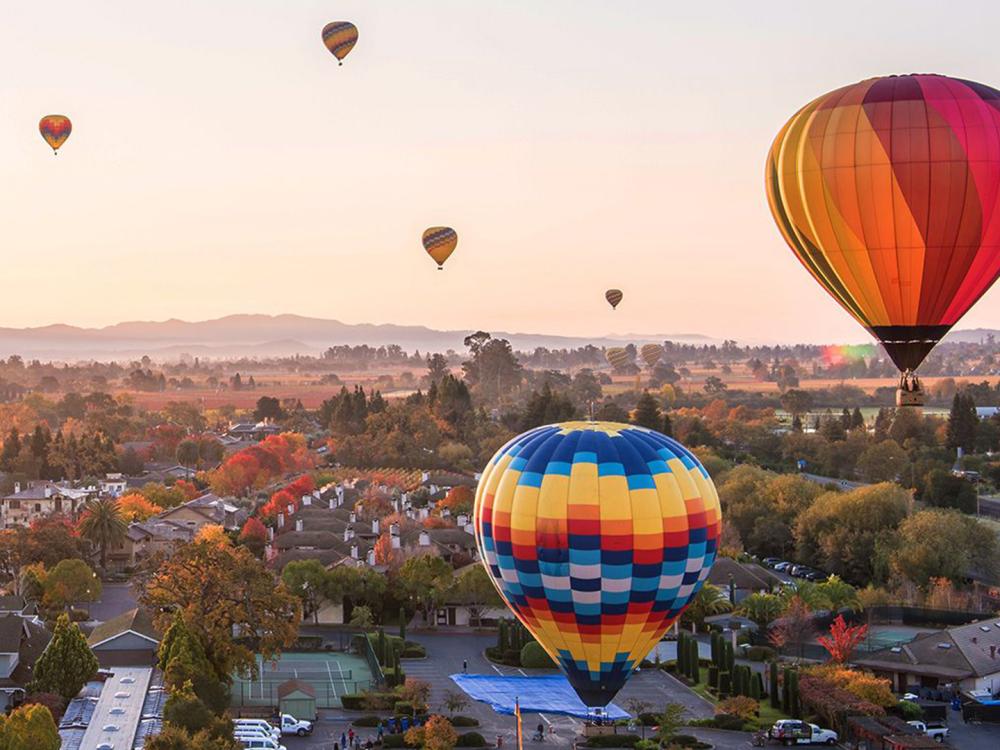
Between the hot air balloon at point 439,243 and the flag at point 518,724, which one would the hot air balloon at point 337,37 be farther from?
the flag at point 518,724

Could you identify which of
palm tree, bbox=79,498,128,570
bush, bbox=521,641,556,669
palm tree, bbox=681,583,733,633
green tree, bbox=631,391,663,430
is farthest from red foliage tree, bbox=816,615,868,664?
green tree, bbox=631,391,663,430

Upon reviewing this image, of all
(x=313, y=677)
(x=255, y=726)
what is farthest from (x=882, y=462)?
(x=255, y=726)

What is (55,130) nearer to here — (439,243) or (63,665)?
(439,243)

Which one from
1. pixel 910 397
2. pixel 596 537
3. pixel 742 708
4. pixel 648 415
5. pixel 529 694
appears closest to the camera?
pixel 596 537

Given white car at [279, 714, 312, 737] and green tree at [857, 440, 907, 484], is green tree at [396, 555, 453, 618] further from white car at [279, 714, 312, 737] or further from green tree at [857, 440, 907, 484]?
green tree at [857, 440, 907, 484]

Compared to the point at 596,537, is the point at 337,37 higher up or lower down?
higher up

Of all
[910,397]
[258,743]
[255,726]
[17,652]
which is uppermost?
[910,397]

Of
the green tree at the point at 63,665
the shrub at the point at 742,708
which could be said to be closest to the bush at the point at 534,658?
the shrub at the point at 742,708
